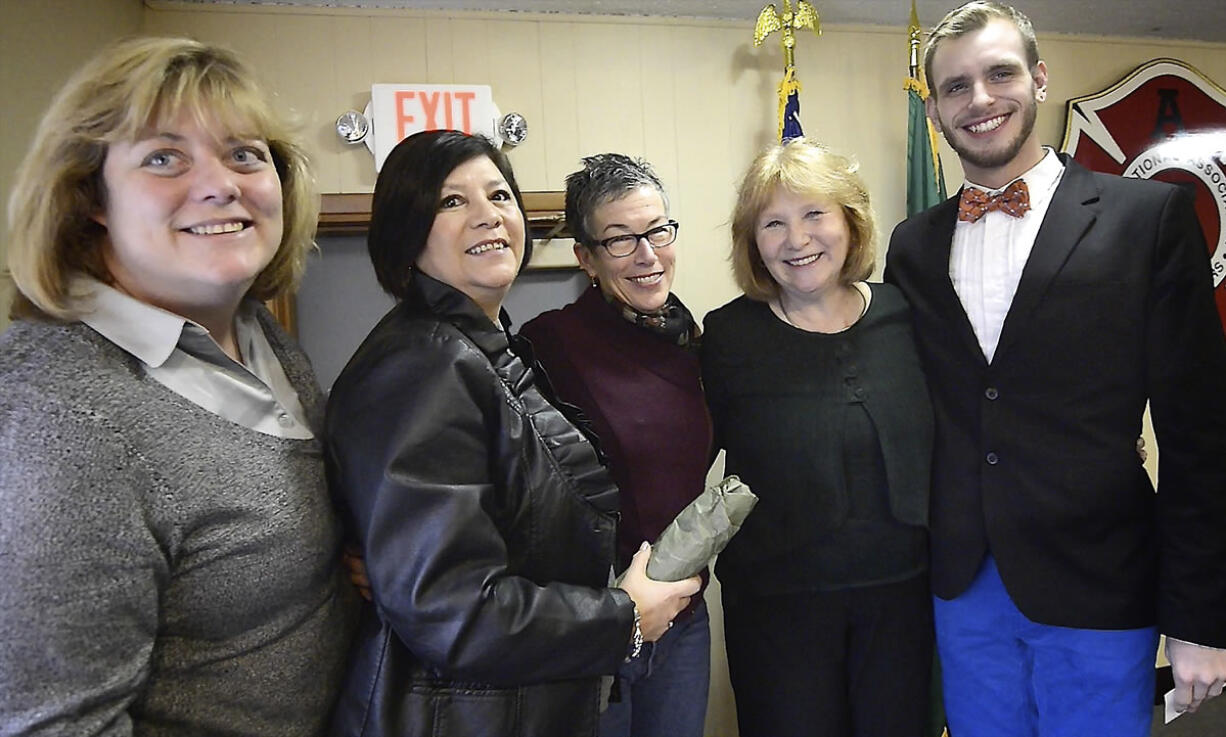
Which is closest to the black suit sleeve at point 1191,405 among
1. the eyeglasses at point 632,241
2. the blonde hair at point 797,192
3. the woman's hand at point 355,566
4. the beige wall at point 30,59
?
the blonde hair at point 797,192

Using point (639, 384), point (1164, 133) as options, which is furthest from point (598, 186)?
point (1164, 133)

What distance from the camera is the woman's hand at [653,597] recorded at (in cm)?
108

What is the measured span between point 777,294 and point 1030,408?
1.77 feet

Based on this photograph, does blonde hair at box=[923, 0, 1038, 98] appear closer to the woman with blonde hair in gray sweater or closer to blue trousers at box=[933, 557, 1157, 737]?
blue trousers at box=[933, 557, 1157, 737]

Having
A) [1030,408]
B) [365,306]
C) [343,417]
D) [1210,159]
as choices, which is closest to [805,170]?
[1030,408]

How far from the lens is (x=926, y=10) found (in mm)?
2762

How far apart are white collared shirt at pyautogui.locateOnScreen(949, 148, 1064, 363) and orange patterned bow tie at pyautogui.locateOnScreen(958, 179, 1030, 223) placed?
0.02m

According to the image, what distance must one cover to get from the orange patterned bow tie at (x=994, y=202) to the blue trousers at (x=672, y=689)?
981 mm

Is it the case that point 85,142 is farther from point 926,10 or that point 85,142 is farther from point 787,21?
point 926,10

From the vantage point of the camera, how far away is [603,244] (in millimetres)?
1586

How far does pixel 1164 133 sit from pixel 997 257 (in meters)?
2.37

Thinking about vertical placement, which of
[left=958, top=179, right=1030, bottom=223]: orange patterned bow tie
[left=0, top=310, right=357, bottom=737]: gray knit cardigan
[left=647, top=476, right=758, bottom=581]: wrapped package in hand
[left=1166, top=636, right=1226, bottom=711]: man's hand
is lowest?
[left=1166, top=636, right=1226, bottom=711]: man's hand

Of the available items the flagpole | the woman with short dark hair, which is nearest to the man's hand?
the woman with short dark hair

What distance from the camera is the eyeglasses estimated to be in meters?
1.56
